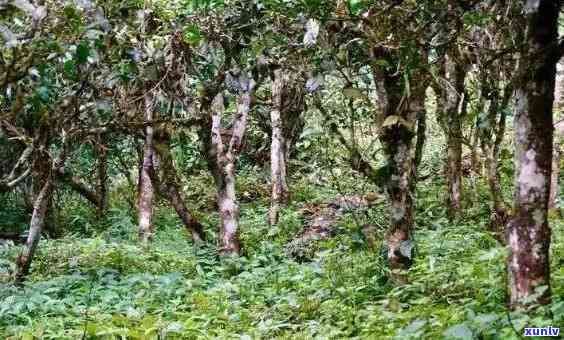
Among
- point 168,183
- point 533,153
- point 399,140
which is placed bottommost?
point 533,153

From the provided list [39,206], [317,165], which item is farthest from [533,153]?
[317,165]

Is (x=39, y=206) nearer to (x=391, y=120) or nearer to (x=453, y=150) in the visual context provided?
(x=391, y=120)

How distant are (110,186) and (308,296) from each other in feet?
39.9

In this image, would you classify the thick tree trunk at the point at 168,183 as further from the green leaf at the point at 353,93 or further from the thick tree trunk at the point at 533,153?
the thick tree trunk at the point at 533,153

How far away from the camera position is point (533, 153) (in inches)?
143

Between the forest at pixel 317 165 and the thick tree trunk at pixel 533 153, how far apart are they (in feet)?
0.04

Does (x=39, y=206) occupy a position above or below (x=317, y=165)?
below

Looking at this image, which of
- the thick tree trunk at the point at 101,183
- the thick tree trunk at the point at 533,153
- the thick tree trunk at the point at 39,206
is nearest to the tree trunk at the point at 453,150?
the thick tree trunk at the point at 533,153

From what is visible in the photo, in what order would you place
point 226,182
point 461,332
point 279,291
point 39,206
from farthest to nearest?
point 226,182 → point 39,206 → point 279,291 → point 461,332

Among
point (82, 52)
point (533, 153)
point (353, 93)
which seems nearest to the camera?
point (533, 153)

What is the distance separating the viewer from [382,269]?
17.8 feet

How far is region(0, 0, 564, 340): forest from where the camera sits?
3.75m

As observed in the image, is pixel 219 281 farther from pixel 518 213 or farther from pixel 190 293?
pixel 518 213

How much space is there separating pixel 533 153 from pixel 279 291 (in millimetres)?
3543
